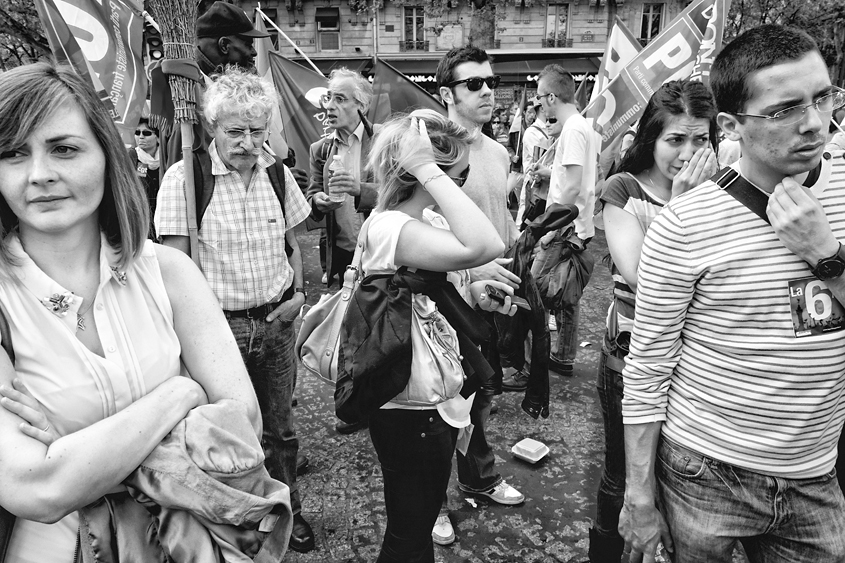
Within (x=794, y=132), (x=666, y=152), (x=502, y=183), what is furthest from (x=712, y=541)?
(x=502, y=183)

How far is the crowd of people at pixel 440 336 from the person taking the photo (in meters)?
1.28

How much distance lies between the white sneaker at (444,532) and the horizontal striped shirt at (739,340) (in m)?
1.65

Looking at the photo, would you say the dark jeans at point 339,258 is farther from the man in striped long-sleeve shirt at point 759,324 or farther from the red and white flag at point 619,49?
the man in striped long-sleeve shirt at point 759,324

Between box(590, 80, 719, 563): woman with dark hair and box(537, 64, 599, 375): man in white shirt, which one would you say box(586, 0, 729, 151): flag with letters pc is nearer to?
box(537, 64, 599, 375): man in white shirt

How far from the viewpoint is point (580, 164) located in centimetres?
472

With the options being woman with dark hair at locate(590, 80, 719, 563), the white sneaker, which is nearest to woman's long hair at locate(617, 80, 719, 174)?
woman with dark hair at locate(590, 80, 719, 563)

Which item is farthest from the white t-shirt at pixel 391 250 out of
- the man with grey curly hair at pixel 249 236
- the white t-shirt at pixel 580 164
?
the white t-shirt at pixel 580 164

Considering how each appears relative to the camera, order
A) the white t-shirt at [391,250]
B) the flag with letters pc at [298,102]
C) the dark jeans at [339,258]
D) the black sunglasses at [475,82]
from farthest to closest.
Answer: the flag with letters pc at [298,102] < the dark jeans at [339,258] < the black sunglasses at [475,82] < the white t-shirt at [391,250]

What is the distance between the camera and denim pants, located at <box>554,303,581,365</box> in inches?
192

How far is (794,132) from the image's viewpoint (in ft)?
5.20

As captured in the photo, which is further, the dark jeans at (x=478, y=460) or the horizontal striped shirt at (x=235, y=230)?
the dark jeans at (x=478, y=460)

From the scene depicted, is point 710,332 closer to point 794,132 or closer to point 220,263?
point 794,132

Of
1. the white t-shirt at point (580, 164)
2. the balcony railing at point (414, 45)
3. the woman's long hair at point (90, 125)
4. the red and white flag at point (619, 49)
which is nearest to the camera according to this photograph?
the woman's long hair at point (90, 125)

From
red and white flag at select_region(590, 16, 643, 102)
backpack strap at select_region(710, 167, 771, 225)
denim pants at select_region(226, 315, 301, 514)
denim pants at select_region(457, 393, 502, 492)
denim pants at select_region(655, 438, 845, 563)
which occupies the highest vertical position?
red and white flag at select_region(590, 16, 643, 102)
